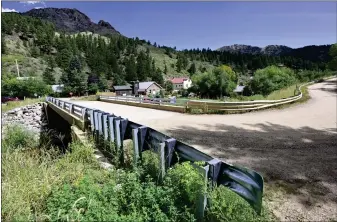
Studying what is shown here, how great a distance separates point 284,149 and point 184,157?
3923mm

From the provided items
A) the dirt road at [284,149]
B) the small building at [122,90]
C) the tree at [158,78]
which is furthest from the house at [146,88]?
the dirt road at [284,149]

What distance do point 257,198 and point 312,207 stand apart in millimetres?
1612

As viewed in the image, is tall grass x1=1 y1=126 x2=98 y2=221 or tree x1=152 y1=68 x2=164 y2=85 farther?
tree x1=152 y1=68 x2=164 y2=85

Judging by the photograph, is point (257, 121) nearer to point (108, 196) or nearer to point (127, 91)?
point (108, 196)

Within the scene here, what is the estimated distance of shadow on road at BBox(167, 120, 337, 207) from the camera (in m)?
4.71

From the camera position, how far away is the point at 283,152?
6.66 meters

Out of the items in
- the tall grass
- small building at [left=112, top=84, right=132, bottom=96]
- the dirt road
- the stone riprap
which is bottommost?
small building at [left=112, top=84, right=132, bottom=96]

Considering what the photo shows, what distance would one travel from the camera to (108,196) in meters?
3.70

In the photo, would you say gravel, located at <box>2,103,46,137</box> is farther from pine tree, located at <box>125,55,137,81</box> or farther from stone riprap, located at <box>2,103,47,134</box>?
pine tree, located at <box>125,55,137,81</box>

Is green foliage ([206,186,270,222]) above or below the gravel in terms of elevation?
above

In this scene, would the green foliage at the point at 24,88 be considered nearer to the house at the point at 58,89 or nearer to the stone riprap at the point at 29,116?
the house at the point at 58,89

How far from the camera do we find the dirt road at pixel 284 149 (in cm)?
415

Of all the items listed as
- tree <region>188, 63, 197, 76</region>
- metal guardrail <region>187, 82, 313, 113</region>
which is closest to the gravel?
metal guardrail <region>187, 82, 313, 113</region>

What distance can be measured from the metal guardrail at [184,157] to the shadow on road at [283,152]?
5.22 ft
